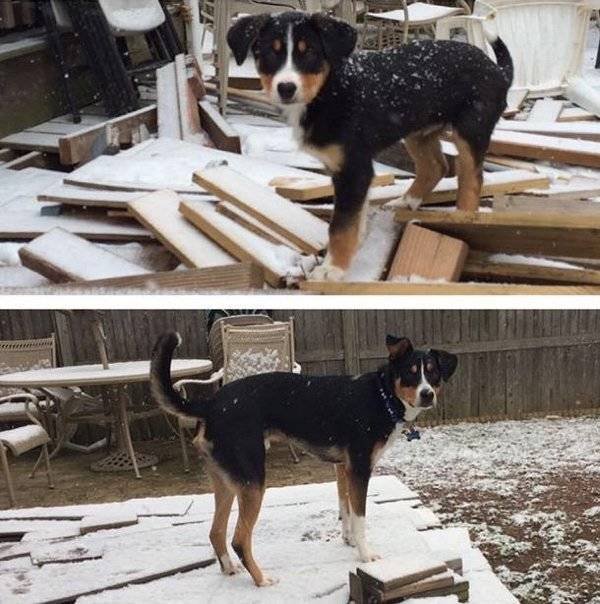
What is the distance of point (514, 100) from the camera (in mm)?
662

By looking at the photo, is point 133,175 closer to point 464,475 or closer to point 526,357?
point 526,357

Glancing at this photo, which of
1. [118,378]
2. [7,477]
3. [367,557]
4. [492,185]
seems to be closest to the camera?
[492,185]

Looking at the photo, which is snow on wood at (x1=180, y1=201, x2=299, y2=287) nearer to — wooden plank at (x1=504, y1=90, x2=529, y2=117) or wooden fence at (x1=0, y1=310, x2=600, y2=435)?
wooden plank at (x1=504, y1=90, x2=529, y2=117)

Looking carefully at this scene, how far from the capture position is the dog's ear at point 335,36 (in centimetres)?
58

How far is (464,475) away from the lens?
1.68 metres

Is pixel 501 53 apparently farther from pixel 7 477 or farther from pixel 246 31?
pixel 7 477

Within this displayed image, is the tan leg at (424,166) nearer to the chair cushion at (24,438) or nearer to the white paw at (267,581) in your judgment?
the white paw at (267,581)

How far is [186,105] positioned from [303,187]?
0.13m

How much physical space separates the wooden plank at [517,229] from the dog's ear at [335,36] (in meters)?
0.16

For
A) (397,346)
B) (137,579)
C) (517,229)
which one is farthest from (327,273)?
(137,579)

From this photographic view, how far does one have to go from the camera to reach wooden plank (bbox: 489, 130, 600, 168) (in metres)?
0.66

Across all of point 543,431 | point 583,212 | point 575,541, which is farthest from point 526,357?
point 583,212

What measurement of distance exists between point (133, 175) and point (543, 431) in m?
1.26

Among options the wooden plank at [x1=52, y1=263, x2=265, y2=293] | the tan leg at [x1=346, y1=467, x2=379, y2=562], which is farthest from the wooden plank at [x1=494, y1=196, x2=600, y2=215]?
the tan leg at [x1=346, y1=467, x2=379, y2=562]
